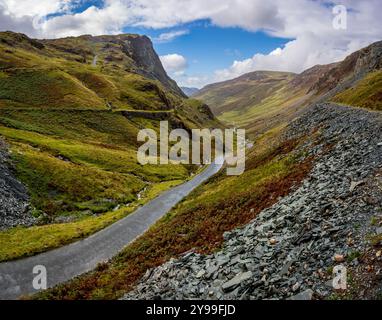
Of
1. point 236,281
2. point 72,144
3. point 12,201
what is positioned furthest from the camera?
point 72,144

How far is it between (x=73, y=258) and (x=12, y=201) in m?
19.2

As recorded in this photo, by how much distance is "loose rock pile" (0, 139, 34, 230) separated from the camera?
54134 millimetres

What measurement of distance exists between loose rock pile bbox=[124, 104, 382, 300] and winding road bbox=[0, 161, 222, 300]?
14.9 meters

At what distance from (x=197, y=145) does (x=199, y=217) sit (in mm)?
125124

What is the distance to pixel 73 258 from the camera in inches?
1779

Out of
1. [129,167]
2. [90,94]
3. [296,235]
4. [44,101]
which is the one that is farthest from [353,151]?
[90,94]

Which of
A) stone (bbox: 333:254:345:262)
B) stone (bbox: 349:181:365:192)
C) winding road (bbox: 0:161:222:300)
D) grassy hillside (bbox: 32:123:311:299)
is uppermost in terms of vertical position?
stone (bbox: 349:181:365:192)

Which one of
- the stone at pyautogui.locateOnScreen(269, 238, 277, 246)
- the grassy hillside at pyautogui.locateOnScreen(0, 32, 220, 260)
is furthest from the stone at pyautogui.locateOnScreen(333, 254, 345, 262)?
the grassy hillside at pyautogui.locateOnScreen(0, 32, 220, 260)

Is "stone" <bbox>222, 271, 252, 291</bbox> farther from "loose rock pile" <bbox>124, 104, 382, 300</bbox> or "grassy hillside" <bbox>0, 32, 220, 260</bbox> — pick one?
"grassy hillside" <bbox>0, 32, 220, 260</bbox>

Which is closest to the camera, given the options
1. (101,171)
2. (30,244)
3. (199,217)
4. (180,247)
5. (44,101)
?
(180,247)

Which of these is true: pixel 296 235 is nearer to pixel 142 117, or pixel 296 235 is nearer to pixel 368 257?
pixel 368 257

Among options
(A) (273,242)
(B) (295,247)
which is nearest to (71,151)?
(A) (273,242)

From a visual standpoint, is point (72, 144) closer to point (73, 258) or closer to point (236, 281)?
point (73, 258)

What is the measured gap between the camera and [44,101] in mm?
138625
